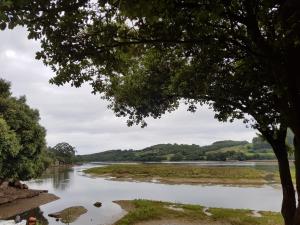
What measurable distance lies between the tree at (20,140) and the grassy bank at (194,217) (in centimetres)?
1533

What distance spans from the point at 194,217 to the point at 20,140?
912 inches

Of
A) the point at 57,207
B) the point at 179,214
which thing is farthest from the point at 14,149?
the point at 179,214

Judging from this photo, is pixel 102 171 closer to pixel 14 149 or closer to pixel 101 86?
pixel 14 149

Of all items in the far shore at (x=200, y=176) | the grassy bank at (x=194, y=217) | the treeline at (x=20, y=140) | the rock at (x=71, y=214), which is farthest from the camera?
the far shore at (x=200, y=176)

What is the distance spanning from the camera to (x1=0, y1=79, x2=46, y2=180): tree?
1781 inches

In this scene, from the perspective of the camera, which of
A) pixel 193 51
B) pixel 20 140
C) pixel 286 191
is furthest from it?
pixel 20 140

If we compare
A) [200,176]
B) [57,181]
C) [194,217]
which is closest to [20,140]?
[194,217]

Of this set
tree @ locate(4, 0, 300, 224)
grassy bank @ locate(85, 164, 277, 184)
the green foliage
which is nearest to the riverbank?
tree @ locate(4, 0, 300, 224)

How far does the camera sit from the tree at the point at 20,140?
148 feet

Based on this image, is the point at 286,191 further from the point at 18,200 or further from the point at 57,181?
the point at 57,181

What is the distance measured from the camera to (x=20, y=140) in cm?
4722

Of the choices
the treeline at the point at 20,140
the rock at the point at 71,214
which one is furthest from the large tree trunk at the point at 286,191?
the treeline at the point at 20,140

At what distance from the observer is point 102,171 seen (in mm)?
118375

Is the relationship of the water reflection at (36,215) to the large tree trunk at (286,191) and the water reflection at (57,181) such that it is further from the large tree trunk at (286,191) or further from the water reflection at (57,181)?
the water reflection at (57,181)
